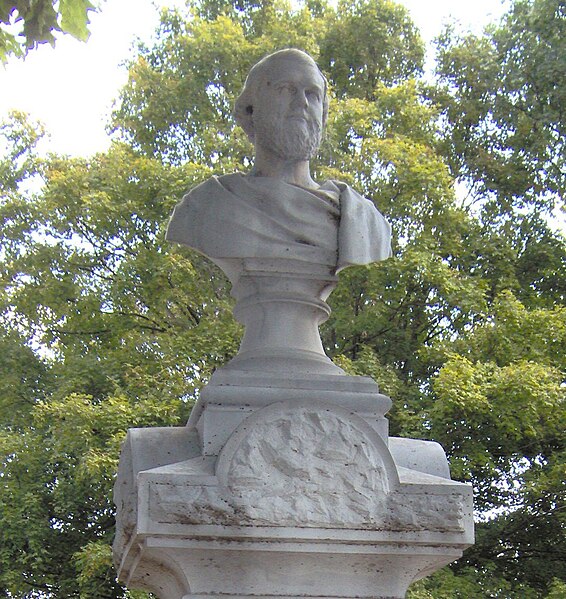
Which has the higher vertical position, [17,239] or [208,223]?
[17,239]

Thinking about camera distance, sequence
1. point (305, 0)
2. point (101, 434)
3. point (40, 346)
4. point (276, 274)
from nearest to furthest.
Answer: point (276, 274)
point (101, 434)
point (40, 346)
point (305, 0)

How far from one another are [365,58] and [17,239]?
16.9 ft

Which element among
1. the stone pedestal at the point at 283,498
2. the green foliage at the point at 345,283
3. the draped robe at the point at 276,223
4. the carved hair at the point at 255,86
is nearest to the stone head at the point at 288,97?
the carved hair at the point at 255,86

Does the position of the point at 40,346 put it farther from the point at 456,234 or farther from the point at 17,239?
the point at 456,234

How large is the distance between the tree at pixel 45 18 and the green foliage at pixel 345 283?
4.75 m

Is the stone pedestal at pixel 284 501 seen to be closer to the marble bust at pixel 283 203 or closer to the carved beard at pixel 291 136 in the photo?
the marble bust at pixel 283 203

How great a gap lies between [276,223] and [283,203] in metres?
0.09

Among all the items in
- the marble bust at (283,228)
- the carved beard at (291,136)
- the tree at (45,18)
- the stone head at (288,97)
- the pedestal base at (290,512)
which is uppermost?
the tree at (45,18)

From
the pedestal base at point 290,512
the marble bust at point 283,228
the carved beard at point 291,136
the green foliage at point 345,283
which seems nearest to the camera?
the pedestal base at point 290,512

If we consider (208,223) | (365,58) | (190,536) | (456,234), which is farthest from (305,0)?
(190,536)

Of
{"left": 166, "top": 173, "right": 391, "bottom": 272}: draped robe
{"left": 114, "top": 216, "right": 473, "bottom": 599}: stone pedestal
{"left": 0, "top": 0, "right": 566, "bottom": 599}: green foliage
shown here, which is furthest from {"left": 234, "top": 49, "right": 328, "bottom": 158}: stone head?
{"left": 0, "top": 0, "right": 566, "bottom": 599}: green foliage

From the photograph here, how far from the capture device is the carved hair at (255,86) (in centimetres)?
462

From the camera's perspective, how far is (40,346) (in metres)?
14.1

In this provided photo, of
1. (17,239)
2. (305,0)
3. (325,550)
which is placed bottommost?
(325,550)
